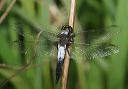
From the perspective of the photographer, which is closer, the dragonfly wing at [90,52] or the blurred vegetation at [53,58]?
the dragonfly wing at [90,52]

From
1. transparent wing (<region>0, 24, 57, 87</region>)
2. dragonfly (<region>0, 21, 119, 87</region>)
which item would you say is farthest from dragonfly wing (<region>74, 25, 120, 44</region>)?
transparent wing (<region>0, 24, 57, 87</region>)

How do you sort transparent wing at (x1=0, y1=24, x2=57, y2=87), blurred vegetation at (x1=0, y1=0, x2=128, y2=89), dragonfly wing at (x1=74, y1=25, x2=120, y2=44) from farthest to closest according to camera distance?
1. blurred vegetation at (x1=0, y1=0, x2=128, y2=89)
2. transparent wing at (x1=0, y1=24, x2=57, y2=87)
3. dragonfly wing at (x1=74, y1=25, x2=120, y2=44)

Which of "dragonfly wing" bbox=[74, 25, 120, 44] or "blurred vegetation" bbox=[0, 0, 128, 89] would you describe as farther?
"blurred vegetation" bbox=[0, 0, 128, 89]

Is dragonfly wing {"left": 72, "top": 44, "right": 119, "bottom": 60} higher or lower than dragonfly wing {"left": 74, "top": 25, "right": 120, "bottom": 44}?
lower

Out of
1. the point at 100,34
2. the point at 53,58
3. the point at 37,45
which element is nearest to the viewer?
the point at 100,34

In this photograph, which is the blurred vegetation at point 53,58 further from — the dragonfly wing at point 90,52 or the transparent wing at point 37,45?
the dragonfly wing at point 90,52

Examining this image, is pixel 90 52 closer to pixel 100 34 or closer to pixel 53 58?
pixel 100 34

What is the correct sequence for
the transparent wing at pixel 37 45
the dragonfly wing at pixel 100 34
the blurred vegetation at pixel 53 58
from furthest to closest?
the blurred vegetation at pixel 53 58, the transparent wing at pixel 37 45, the dragonfly wing at pixel 100 34

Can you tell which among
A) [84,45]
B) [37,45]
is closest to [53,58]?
[37,45]

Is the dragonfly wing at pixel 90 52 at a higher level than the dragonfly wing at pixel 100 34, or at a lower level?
lower

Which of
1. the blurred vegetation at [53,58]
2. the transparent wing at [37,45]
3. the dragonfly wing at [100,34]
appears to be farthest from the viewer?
the blurred vegetation at [53,58]

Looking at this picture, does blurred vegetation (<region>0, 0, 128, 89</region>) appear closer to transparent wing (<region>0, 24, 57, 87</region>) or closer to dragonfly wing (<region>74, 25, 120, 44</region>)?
transparent wing (<region>0, 24, 57, 87</region>)

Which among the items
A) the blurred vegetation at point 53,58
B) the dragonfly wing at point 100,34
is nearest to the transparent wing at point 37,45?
the blurred vegetation at point 53,58
